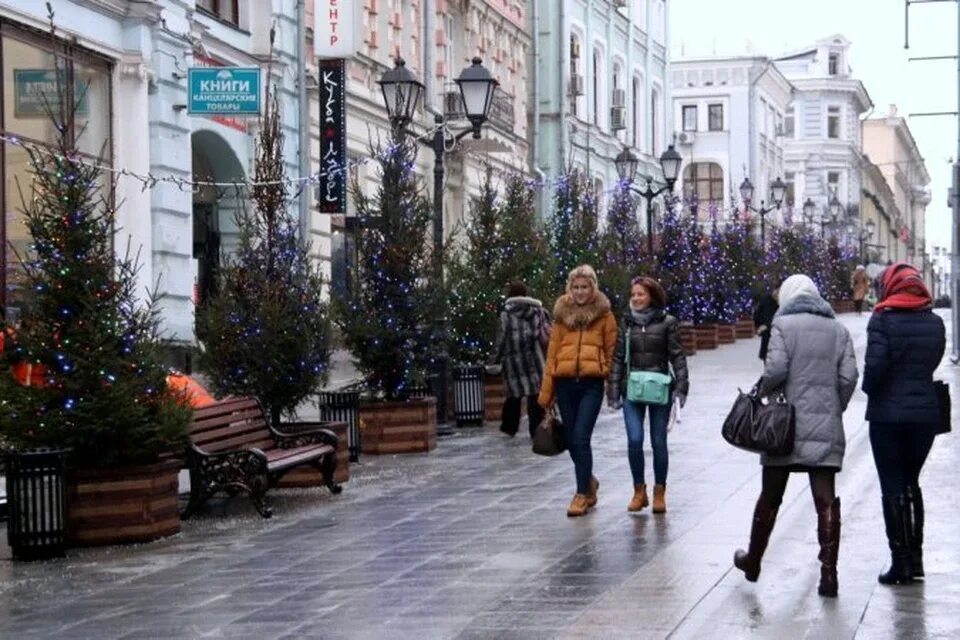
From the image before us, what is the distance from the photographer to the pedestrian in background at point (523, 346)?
1822 cm

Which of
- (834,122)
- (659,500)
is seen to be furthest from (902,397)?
(834,122)

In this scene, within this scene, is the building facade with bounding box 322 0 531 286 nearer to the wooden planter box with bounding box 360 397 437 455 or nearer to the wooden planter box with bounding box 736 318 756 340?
the wooden planter box with bounding box 736 318 756 340

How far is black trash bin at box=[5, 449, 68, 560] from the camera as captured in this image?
10.8m

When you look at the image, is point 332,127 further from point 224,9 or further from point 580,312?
point 580,312

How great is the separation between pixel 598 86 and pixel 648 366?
4222 cm

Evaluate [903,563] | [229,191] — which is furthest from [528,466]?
[229,191]

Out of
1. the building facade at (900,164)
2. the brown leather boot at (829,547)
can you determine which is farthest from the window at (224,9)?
the building facade at (900,164)

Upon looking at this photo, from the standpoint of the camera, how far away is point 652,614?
27.4 feet

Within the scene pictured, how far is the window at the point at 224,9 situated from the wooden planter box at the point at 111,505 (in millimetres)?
16321

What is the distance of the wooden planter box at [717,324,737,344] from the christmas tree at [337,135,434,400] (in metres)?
21.6

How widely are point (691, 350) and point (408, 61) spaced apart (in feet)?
26.1

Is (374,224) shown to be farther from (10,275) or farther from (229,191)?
(229,191)

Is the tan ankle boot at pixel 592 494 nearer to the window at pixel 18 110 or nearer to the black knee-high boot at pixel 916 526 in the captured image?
the black knee-high boot at pixel 916 526

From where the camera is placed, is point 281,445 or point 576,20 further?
point 576,20
